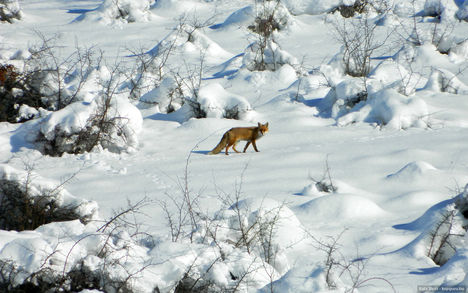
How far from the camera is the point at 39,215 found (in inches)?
240

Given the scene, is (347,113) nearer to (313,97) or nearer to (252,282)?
(313,97)

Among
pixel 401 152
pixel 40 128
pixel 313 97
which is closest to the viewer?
pixel 401 152

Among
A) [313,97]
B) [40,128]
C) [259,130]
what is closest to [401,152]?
[259,130]

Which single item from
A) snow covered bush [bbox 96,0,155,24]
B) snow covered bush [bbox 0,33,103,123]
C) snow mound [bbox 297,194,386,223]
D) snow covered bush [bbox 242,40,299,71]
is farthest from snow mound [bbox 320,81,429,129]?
snow covered bush [bbox 96,0,155,24]

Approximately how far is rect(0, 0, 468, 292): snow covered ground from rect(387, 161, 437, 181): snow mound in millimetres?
22

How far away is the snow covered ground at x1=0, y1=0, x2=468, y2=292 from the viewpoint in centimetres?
451

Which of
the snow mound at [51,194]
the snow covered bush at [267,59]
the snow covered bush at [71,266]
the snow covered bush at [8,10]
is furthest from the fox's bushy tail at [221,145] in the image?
the snow covered bush at [8,10]

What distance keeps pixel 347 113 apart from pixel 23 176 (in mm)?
6719

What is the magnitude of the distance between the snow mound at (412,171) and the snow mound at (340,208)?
3.93 ft

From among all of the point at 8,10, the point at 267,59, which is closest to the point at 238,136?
the point at 267,59

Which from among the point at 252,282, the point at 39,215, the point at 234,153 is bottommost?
the point at 234,153

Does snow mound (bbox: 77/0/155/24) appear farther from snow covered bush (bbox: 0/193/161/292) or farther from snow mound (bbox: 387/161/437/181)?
snow covered bush (bbox: 0/193/161/292)

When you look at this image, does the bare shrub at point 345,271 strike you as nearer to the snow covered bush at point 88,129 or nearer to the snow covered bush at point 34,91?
the snow covered bush at point 88,129

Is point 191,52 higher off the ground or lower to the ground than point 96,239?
lower
